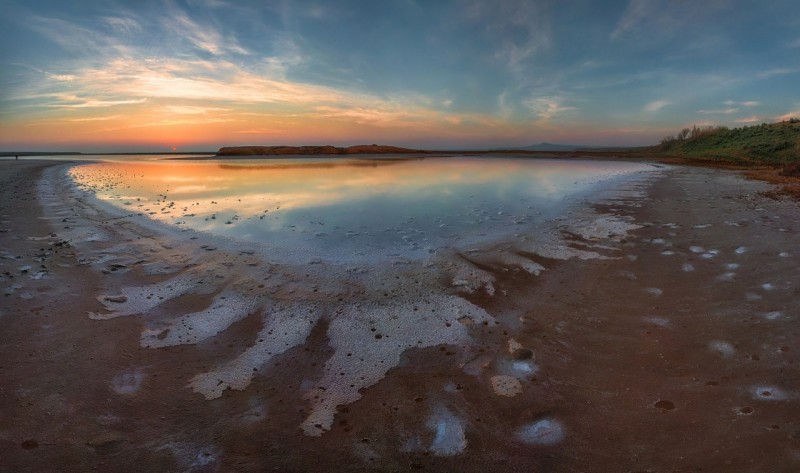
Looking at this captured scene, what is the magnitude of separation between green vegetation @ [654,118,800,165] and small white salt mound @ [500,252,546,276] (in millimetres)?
25427

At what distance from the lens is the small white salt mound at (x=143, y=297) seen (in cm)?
465

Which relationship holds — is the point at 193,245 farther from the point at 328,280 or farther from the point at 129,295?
the point at 328,280

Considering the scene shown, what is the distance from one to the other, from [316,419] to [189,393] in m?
1.15

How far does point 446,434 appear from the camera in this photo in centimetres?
275

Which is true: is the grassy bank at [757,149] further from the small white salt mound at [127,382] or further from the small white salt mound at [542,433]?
the small white salt mound at [127,382]

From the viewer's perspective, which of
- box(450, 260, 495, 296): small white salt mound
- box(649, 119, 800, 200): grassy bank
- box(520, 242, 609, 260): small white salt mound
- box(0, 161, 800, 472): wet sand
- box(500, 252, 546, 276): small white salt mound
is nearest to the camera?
box(0, 161, 800, 472): wet sand

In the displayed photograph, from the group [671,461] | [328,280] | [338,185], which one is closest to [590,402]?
[671,461]

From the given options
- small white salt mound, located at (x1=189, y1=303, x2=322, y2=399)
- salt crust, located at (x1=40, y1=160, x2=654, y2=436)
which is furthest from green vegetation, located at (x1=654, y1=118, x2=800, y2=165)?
small white salt mound, located at (x1=189, y1=303, x2=322, y2=399)

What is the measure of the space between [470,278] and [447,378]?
8.23 feet

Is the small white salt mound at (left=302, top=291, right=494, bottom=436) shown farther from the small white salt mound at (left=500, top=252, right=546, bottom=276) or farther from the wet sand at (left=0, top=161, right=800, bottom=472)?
the small white salt mound at (left=500, top=252, right=546, bottom=276)

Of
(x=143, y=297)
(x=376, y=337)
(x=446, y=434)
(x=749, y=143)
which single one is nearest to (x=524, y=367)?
(x=446, y=434)

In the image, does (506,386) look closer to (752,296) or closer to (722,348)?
(722,348)

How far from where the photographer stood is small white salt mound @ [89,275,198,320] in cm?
465

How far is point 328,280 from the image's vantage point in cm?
561
